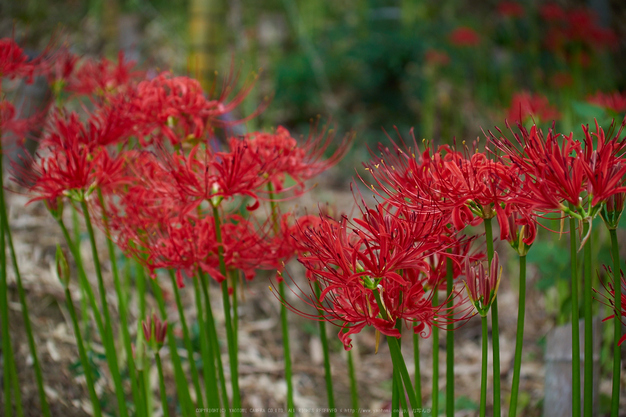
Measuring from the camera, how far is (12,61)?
136 cm

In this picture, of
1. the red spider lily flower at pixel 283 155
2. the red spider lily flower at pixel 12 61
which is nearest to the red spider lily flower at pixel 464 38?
the red spider lily flower at pixel 283 155

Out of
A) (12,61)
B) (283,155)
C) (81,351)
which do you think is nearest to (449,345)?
(283,155)

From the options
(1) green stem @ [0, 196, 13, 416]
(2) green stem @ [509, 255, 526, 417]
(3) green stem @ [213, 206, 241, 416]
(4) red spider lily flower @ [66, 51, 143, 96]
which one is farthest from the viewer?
(4) red spider lily flower @ [66, 51, 143, 96]

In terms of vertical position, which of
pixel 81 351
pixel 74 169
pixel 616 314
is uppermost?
pixel 74 169

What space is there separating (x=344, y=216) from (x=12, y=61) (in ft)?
3.42

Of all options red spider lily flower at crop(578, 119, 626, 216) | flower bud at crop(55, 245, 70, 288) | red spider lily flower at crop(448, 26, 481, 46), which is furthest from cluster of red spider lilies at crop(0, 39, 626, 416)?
red spider lily flower at crop(448, 26, 481, 46)

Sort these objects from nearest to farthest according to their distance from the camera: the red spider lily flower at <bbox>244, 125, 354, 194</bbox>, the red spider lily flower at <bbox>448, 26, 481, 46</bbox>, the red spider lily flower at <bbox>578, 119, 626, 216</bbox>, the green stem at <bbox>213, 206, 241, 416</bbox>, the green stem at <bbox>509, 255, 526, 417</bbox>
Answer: the red spider lily flower at <bbox>578, 119, 626, 216</bbox> < the green stem at <bbox>509, 255, 526, 417</bbox> < the green stem at <bbox>213, 206, 241, 416</bbox> < the red spider lily flower at <bbox>244, 125, 354, 194</bbox> < the red spider lily flower at <bbox>448, 26, 481, 46</bbox>

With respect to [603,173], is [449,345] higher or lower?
lower

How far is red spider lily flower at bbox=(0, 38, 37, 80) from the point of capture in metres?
1.33

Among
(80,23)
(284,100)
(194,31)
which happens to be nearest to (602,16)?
(284,100)

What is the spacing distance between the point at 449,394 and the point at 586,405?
0.84 ft

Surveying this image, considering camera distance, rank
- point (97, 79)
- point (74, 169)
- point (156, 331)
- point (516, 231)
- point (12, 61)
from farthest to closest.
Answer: point (97, 79) → point (12, 61) → point (156, 331) → point (74, 169) → point (516, 231)

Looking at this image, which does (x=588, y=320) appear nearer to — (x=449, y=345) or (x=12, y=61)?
(x=449, y=345)

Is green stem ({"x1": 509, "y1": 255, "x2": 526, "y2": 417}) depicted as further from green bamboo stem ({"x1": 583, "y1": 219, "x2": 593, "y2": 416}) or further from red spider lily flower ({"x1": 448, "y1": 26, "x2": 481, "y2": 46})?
red spider lily flower ({"x1": 448, "y1": 26, "x2": 481, "y2": 46})
